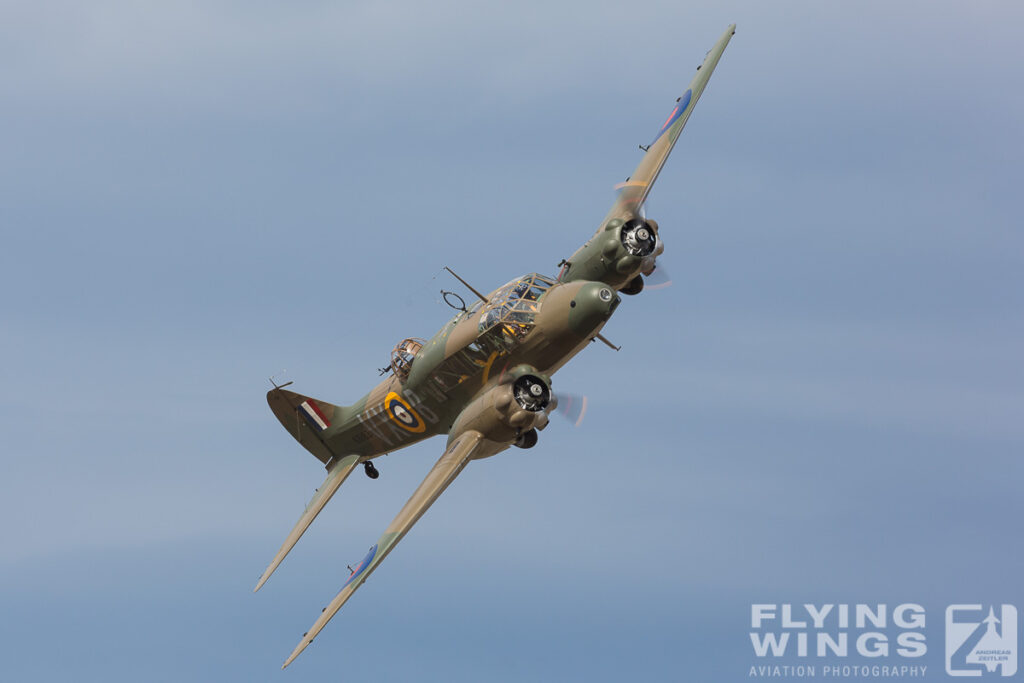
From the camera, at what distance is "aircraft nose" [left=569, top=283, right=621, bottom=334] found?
6131cm

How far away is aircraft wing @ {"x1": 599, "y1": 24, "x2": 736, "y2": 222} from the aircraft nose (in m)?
7.25

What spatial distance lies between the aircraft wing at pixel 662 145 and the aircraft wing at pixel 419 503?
12029mm

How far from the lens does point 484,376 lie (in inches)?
2509

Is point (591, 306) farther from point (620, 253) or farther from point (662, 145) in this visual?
point (662, 145)

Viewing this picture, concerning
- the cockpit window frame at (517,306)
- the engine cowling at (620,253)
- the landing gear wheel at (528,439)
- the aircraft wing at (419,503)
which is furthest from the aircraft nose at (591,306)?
the aircraft wing at (419,503)

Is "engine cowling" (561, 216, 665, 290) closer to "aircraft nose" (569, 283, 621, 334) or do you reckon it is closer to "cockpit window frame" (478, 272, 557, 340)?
"cockpit window frame" (478, 272, 557, 340)

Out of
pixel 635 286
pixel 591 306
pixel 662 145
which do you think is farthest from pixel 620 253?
pixel 662 145

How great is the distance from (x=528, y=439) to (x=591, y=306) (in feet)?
19.0

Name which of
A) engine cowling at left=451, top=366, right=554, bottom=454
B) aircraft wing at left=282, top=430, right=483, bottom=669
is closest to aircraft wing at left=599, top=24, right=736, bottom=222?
engine cowling at left=451, top=366, right=554, bottom=454

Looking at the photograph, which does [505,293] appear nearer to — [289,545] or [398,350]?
[398,350]

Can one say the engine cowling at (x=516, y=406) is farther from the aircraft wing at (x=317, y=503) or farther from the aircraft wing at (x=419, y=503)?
the aircraft wing at (x=317, y=503)

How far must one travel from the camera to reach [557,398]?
62312mm

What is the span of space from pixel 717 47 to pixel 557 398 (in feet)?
69.1

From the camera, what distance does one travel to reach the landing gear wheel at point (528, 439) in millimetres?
62375
